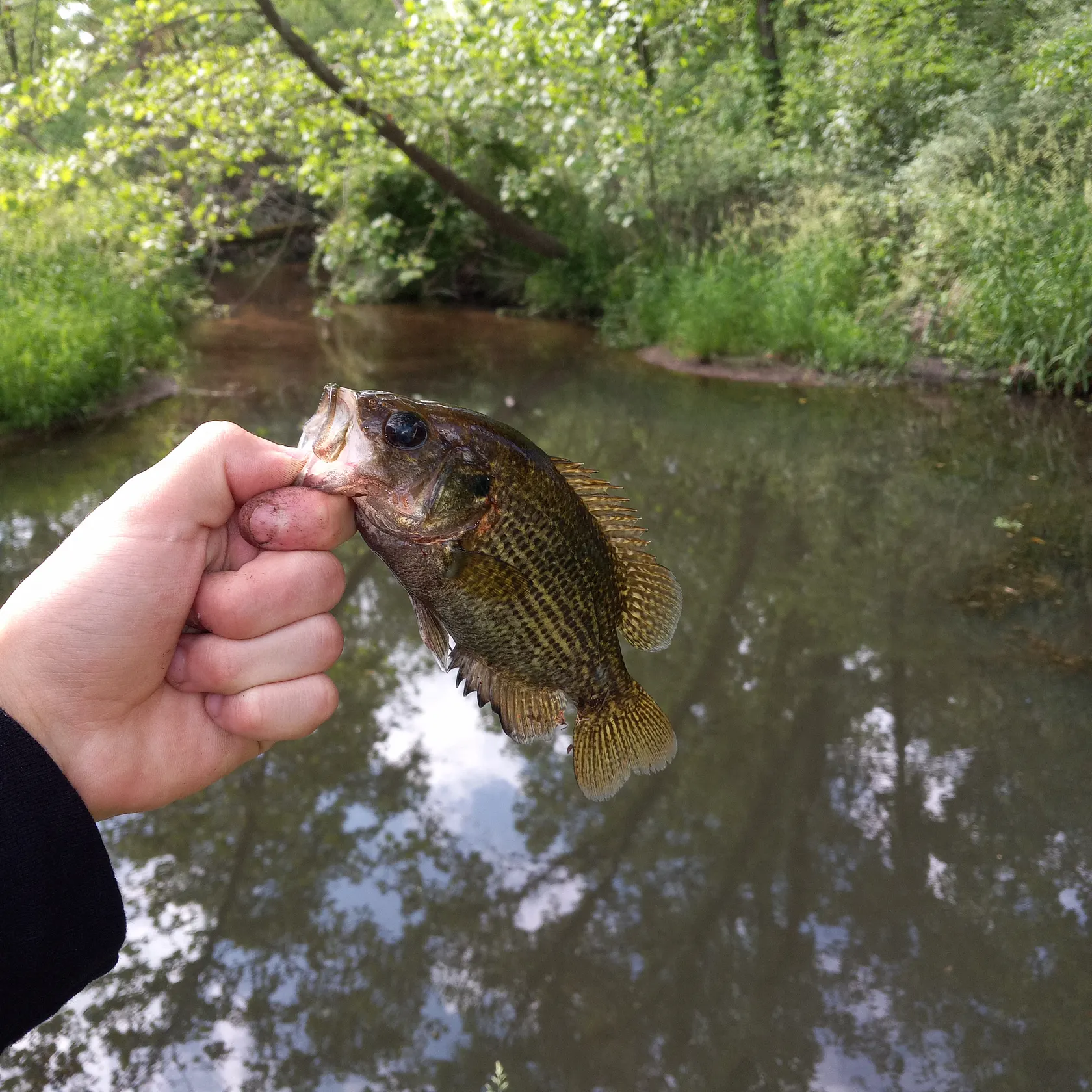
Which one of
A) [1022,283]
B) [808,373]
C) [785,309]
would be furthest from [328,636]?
[785,309]

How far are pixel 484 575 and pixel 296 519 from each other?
1.35 feet

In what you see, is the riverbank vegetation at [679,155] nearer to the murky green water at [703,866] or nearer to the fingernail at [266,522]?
the murky green water at [703,866]

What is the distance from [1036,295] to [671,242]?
23.3ft

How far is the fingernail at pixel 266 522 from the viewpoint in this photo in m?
1.88

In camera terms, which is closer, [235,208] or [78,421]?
[78,421]

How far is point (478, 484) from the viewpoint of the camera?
5.69ft

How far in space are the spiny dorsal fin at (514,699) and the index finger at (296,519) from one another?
35 cm

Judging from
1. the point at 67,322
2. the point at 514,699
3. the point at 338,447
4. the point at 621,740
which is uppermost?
the point at 338,447

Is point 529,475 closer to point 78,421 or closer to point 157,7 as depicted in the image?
point 78,421

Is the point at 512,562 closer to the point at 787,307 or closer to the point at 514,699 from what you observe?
the point at 514,699

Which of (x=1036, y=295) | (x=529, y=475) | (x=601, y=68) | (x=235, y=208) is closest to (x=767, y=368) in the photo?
(x=1036, y=295)

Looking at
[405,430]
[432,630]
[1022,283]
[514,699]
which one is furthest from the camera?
[1022,283]

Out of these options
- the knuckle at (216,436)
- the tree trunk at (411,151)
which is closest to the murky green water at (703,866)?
the knuckle at (216,436)

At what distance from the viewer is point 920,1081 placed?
11.3 ft
